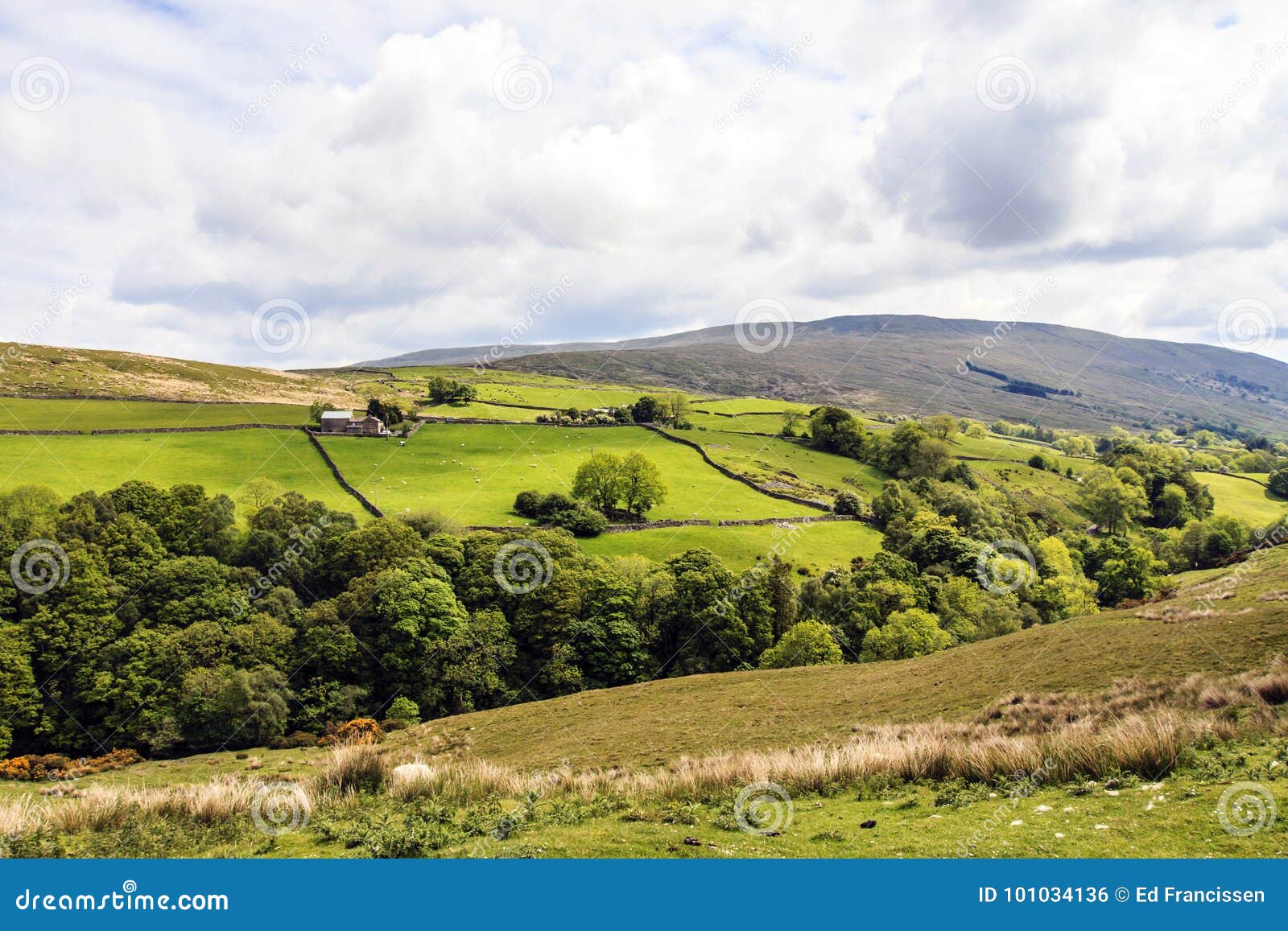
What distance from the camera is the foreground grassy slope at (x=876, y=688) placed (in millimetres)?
20000

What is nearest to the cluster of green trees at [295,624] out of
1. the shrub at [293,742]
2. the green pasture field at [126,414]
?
the shrub at [293,742]

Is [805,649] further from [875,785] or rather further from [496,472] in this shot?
[496,472]

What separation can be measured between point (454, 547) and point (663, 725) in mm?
34126

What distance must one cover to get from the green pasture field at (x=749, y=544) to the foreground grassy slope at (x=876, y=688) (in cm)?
3300

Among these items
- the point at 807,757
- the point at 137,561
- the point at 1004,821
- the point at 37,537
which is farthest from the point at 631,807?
the point at 37,537

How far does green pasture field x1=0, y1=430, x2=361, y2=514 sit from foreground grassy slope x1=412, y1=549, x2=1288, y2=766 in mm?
45239

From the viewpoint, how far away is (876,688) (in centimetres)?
2634

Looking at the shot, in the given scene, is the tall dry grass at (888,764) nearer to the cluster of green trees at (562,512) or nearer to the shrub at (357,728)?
the shrub at (357,728)

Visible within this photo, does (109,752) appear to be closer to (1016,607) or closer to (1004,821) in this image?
(1004,821)

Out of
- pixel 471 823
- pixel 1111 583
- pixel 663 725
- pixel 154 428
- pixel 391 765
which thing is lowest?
pixel 1111 583

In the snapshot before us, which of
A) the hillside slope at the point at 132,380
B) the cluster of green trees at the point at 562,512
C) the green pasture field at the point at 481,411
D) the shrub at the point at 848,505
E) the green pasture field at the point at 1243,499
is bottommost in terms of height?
the green pasture field at the point at 1243,499

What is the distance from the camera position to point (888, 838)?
1066cm

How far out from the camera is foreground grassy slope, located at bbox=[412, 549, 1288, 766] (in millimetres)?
20000

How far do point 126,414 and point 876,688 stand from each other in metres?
99.9
